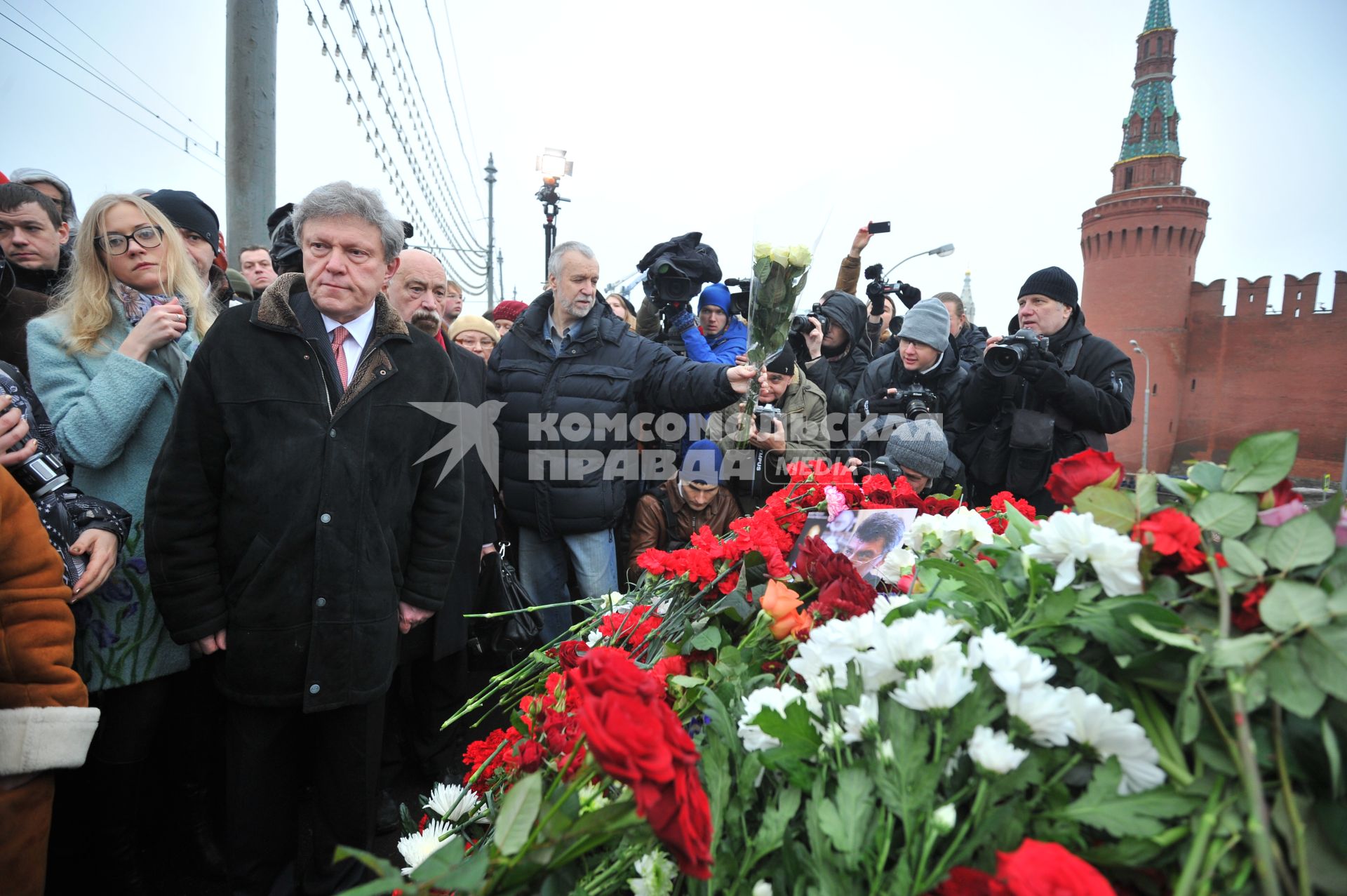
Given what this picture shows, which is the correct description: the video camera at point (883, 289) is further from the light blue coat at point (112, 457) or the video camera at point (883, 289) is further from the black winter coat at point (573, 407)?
the light blue coat at point (112, 457)

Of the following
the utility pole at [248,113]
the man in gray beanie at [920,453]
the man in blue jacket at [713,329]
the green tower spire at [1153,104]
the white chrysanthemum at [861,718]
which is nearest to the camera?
the white chrysanthemum at [861,718]

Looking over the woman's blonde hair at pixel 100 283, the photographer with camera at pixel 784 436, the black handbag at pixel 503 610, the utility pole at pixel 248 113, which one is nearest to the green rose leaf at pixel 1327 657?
the black handbag at pixel 503 610

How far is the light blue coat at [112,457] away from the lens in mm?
1956

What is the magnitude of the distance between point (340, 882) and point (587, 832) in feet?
6.39

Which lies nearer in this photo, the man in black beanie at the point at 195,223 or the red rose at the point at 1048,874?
the red rose at the point at 1048,874

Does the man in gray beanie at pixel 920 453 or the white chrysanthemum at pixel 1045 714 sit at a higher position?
the man in gray beanie at pixel 920 453

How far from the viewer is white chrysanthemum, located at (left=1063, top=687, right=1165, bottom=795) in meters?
0.69

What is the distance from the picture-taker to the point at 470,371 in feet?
9.96

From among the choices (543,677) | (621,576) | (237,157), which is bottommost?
(621,576)

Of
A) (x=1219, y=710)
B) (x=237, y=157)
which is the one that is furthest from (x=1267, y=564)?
(x=237, y=157)

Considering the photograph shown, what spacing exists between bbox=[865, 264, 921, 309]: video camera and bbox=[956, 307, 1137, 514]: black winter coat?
1.14 meters

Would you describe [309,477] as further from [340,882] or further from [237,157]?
[237,157]

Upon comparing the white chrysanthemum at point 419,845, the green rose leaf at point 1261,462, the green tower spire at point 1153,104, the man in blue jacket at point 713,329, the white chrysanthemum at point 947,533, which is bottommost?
the white chrysanthemum at point 419,845

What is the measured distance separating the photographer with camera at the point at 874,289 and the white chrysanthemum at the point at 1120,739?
3213 millimetres
